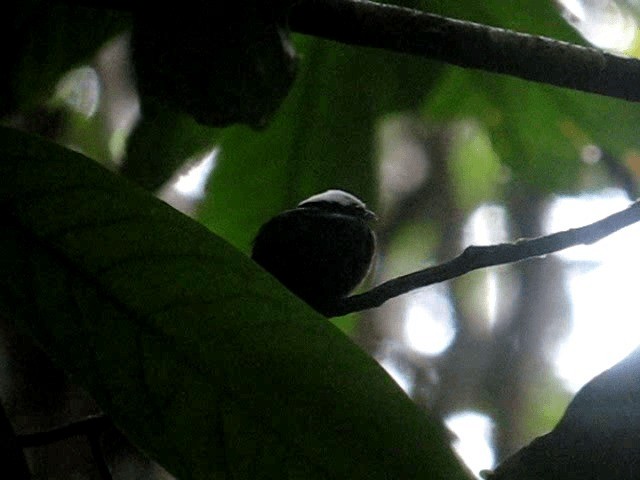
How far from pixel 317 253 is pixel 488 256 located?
0.27 feet

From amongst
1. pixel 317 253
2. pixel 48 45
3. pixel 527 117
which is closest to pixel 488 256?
pixel 317 253

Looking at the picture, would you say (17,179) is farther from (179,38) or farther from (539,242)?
(539,242)

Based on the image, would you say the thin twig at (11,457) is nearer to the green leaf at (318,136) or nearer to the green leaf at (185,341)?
the green leaf at (185,341)

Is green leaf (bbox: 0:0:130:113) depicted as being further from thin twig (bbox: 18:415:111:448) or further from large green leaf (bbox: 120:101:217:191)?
thin twig (bbox: 18:415:111:448)

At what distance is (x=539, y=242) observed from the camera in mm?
504

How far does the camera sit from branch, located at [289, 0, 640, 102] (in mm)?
506

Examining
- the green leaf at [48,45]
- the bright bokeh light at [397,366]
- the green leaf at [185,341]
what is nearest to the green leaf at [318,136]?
the green leaf at [48,45]

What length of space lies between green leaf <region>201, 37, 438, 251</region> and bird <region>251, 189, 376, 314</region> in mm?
305

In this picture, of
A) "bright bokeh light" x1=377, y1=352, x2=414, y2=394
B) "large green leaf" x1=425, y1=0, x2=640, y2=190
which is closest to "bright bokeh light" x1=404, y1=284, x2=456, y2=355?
"bright bokeh light" x1=377, y1=352, x2=414, y2=394

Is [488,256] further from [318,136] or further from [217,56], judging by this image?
[318,136]

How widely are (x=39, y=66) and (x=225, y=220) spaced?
218 millimetres

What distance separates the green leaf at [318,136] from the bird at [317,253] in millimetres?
305

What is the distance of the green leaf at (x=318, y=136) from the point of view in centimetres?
87

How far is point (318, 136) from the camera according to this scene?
89cm
